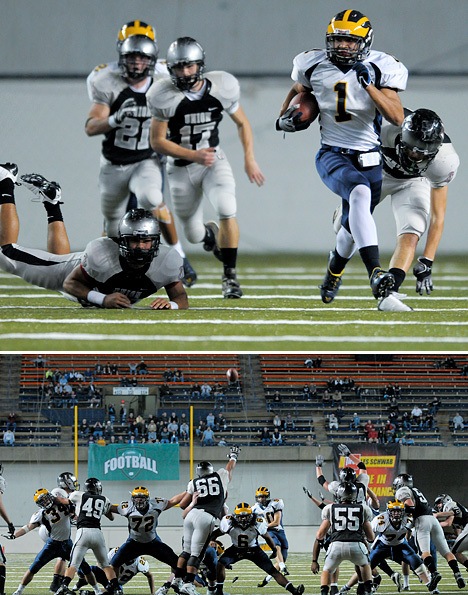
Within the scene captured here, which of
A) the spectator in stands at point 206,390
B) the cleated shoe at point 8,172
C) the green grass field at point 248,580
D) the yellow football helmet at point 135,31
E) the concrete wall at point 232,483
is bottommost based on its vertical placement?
the green grass field at point 248,580

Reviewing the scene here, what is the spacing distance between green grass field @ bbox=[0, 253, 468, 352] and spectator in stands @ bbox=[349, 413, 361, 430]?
6916 mm

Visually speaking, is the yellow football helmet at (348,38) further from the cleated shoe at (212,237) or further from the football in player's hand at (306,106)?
the cleated shoe at (212,237)

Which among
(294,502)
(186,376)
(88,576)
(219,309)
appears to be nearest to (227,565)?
(88,576)

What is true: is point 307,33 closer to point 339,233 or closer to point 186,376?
point 339,233

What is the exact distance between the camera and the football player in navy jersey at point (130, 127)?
503cm

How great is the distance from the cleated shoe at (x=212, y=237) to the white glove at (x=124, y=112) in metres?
0.69

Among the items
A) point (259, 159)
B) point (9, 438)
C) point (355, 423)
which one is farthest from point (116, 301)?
point (355, 423)

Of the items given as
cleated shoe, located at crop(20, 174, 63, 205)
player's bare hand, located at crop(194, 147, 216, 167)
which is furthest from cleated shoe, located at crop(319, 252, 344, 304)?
cleated shoe, located at crop(20, 174, 63, 205)

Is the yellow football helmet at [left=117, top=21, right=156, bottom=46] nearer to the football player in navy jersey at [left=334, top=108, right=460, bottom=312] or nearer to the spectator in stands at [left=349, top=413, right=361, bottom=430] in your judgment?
Answer: the football player in navy jersey at [left=334, top=108, right=460, bottom=312]

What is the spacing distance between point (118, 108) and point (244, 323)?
4.34 ft

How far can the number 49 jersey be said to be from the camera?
5.75 metres

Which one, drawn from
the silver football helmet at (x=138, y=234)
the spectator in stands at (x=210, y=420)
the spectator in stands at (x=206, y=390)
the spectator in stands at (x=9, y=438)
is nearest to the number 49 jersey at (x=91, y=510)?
the silver football helmet at (x=138, y=234)

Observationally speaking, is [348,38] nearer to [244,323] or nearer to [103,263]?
[244,323]

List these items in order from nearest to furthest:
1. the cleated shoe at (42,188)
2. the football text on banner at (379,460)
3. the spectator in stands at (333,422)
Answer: the cleated shoe at (42,188), the football text on banner at (379,460), the spectator in stands at (333,422)
